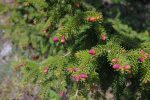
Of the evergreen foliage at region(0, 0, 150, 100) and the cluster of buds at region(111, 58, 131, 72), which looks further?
the evergreen foliage at region(0, 0, 150, 100)

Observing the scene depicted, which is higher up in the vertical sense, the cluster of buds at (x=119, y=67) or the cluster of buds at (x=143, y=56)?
the cluster of buds at (x=119, y=67)

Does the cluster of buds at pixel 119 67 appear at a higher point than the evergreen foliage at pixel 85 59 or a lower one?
higher

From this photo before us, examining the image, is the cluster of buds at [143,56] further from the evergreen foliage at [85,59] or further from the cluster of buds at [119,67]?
the cluster of buds at [119,67]

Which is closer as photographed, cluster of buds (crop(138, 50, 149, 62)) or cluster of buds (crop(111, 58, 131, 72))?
cluster of buds (crop(111, 58, 131, 72))

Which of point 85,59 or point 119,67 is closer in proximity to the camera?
point 119,67

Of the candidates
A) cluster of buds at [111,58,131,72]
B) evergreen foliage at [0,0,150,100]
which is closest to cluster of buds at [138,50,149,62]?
evergreen foliage at [0,0,150,100]

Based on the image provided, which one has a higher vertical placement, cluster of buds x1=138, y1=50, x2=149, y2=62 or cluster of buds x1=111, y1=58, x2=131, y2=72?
cluster of buds x1=111, y1=58, x2=131, y2=72

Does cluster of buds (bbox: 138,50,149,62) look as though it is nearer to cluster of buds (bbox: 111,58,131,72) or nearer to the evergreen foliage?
the evergreen foliage

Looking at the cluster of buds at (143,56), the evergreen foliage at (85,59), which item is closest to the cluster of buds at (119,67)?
the evergreen foliage at (85,59)

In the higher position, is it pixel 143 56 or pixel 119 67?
pixel 119 67

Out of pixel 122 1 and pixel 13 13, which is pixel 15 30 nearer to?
pixel 13 13

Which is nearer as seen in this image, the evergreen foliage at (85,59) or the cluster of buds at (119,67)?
the cluster of buds at (119,67)
